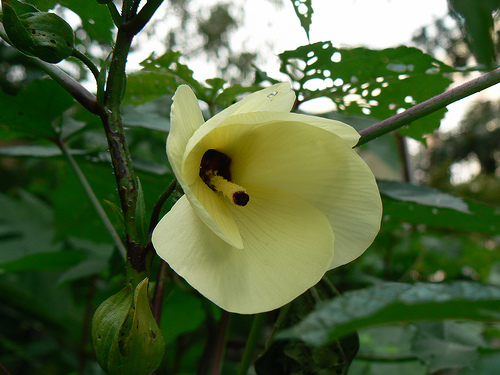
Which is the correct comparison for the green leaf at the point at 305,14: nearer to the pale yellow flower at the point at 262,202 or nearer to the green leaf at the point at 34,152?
the pale yellow flower at the point at 262,202

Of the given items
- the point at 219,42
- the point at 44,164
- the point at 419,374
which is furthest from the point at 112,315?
the point at 219,42

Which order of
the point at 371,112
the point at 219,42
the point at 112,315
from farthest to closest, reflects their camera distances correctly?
the point at 219,42 → the point at 371,112 → the point at 112,315

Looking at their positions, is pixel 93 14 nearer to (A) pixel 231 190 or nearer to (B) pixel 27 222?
(A) pixel 231 190

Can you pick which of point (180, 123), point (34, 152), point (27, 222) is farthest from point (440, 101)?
point (27, 222)

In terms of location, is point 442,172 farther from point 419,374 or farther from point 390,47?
point 390,47

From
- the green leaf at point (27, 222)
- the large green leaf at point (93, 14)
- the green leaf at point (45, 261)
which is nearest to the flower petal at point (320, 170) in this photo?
the large green leaf at point (93, 14)

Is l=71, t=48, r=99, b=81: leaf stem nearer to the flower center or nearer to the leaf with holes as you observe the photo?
the flower center

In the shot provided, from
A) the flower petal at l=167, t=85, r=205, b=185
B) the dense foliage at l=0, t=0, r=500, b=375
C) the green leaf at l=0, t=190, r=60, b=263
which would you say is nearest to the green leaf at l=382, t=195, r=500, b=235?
the dense foliage at l=0, t=0, r=500, b=375
